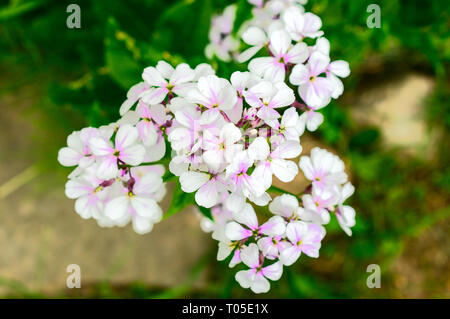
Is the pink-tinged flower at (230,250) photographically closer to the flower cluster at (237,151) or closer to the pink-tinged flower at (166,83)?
the flower cluster at (237,151)

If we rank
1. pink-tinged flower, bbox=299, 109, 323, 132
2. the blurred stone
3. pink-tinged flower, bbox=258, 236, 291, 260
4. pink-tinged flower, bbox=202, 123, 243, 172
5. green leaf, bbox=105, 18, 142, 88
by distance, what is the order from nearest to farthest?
pink-tinged flower, bbox=202, 123, 243, 172
pink-tinged flower, bbox=258, 236, 291, 260
pink-tinged flower, bbox=299, 109, 323, 132
green leaf, bbox=105, 18, 142, 88
the blurred stone

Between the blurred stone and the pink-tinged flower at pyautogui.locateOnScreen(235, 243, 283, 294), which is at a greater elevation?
the blurred stone

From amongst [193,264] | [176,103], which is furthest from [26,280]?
[176,103]

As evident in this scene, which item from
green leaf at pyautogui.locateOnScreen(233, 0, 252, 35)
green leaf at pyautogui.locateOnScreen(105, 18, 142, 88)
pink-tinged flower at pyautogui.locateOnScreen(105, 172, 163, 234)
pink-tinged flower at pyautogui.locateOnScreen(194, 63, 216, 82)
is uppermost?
green leaf at pyautogui.locateOnScreen(233, 0, 252, 35)

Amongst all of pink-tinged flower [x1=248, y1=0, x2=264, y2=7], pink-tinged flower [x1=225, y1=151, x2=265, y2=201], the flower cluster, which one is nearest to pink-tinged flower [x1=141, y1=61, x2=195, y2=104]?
the flower cluster

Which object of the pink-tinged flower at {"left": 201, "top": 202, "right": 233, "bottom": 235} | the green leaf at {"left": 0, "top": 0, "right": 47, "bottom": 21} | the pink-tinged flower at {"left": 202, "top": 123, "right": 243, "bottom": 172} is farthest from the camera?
the green leaf at {"left": 0, "top": 0, "right": 47, "bottom": 21}

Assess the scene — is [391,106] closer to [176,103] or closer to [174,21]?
[174,21]

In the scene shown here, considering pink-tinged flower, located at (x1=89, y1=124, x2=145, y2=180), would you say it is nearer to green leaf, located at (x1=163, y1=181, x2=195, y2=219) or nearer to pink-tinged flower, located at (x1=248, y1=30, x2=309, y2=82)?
green leaf, located at (x1=163, y1=181, x2=195, y2=219)
